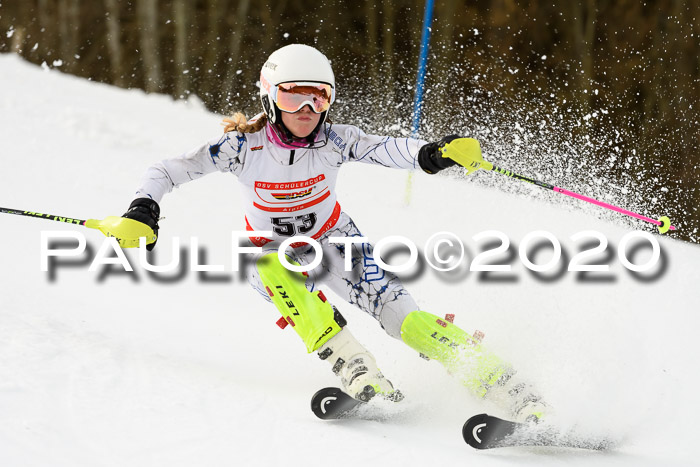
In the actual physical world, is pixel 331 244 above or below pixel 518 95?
below

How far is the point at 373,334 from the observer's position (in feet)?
15.1

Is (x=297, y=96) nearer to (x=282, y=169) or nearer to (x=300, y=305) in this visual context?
(x=282, y=169)

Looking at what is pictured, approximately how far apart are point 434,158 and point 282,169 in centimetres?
69

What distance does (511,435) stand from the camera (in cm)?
283

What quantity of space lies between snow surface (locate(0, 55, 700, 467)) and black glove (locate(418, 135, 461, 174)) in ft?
2.92

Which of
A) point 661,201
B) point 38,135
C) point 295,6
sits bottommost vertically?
point 661,201

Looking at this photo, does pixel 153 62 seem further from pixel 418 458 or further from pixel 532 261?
pixel 418 458

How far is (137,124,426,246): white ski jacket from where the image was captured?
338 centimetres

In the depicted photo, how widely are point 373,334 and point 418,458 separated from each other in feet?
6.26

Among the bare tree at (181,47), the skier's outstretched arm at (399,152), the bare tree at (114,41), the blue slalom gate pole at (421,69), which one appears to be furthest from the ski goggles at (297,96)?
the bare tree at (114,41)

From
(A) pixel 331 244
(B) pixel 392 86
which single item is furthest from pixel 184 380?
(B) pixel 392 86

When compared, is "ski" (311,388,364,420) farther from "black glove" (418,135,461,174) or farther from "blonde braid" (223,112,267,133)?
"blonde braid" (223,112,267,133)

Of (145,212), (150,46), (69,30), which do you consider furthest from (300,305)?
(69,30)

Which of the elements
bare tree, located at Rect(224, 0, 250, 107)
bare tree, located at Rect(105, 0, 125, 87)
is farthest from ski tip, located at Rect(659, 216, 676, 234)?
bare tree, located at Rect(105, 0, 125, 87)
